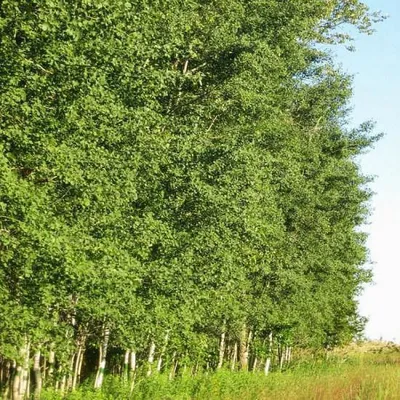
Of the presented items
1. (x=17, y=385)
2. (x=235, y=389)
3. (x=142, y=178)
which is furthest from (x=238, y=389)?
(x=17, y=385)

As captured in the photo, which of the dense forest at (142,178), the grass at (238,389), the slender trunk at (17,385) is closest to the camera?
the dense forest at (142,178)

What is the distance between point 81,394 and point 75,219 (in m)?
5.99

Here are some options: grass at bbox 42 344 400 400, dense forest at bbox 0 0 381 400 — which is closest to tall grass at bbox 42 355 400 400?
grass at bbox 42 344 400 400

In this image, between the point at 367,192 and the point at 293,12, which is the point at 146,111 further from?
the point at 367,192

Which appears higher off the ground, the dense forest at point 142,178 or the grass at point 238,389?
the dense forest at point 142,178

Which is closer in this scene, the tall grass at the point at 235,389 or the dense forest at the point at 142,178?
the dense forest at the point at 142,178

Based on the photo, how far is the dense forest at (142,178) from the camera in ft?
46.5

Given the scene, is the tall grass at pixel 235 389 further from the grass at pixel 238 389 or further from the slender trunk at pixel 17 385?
the slender trunk at pixel 17 385

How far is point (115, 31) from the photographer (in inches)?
592

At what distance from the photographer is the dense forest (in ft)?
46.5

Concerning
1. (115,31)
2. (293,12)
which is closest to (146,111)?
(115,31)

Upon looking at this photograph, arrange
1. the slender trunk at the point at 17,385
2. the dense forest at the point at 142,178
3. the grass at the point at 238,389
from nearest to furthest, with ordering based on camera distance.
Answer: the dense forest at the point at 142,178 → the slender trunk at the point at 17,385 → the grass at the point at 238,389

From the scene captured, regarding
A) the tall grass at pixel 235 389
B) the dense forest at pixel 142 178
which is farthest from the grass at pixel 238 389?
the dense forest at pixel 142 178

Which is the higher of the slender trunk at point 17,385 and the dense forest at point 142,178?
the dense forest at point 142,178
